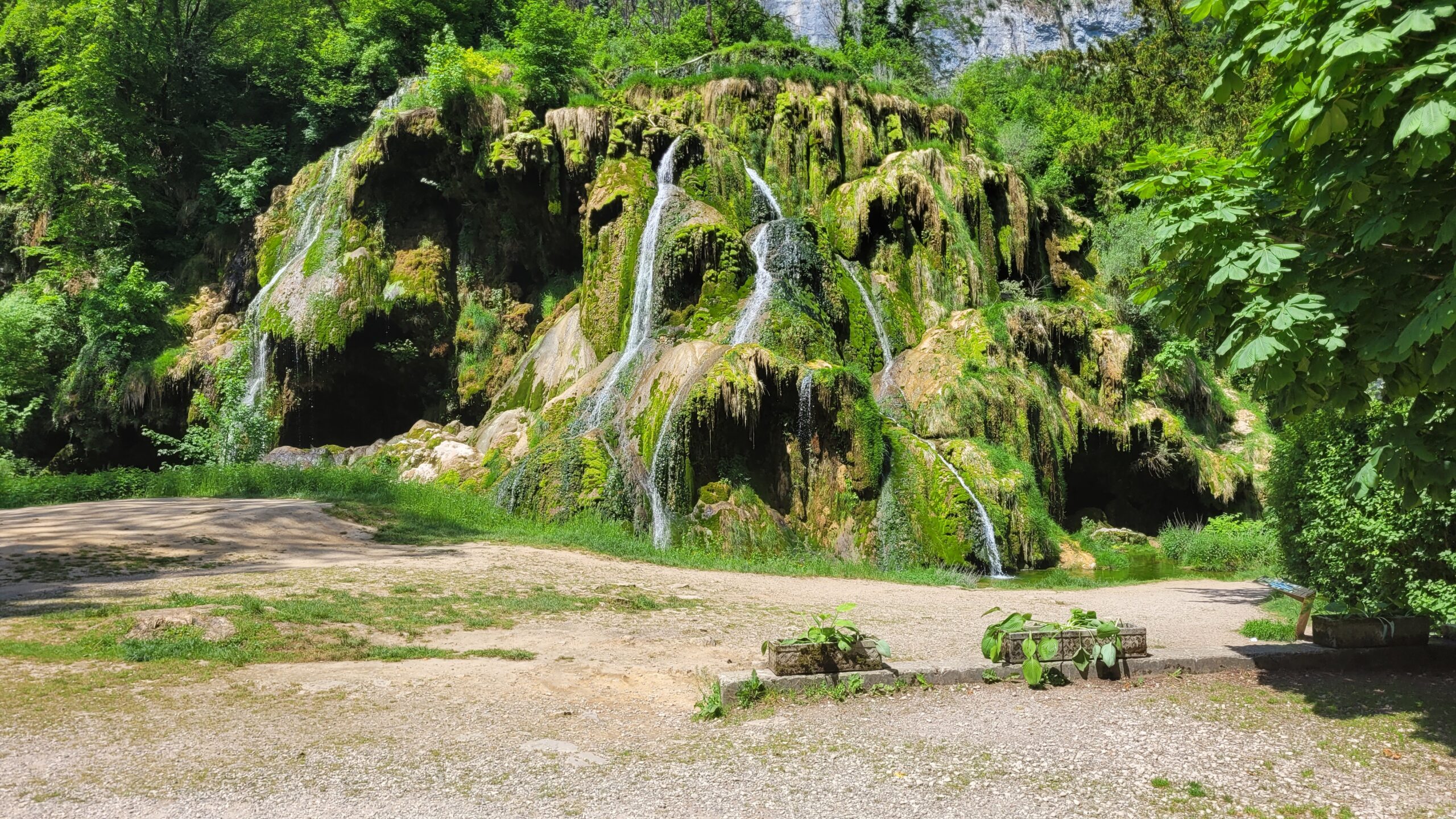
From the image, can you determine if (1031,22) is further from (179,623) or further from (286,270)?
(179,623)

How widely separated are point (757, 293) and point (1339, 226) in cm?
Answer: 1466

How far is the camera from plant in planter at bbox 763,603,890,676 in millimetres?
6348

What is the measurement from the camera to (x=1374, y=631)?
684 centimetres

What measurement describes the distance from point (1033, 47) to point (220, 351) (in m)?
87.1

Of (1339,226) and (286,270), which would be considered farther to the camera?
(286,270)

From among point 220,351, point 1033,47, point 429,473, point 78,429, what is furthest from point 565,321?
point 1033,47

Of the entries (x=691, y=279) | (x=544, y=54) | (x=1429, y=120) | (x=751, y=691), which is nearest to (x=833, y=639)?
(x=751, y=691)

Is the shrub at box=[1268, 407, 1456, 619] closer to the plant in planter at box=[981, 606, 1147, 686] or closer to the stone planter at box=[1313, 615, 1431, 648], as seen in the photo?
the stone planter at box=[1313, 615, 1431, 648]

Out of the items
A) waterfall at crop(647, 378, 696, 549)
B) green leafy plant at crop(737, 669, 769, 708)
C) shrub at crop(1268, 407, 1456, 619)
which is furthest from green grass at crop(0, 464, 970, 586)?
green leafy plant at crop(737, 669, 769, 708)

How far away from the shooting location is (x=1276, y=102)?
5.28 meters

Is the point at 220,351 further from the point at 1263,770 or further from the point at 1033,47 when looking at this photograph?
the point at 1033,47

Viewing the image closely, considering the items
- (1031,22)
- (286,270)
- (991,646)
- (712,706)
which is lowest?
(712,706)

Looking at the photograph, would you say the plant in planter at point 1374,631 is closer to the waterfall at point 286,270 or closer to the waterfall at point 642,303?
the waterfall at point 642,303

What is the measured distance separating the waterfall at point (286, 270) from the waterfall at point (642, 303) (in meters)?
10.0
